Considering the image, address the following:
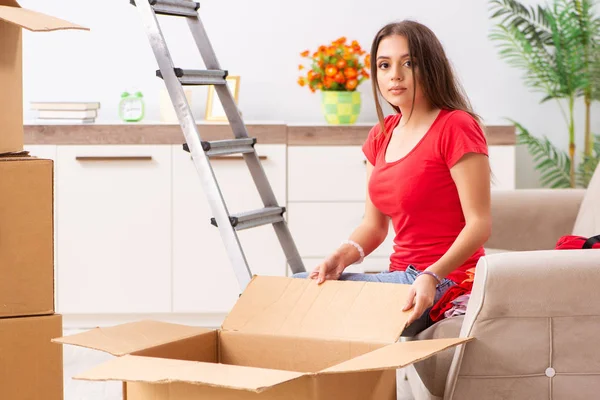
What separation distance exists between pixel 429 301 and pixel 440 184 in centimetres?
43

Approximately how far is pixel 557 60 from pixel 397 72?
2254mm

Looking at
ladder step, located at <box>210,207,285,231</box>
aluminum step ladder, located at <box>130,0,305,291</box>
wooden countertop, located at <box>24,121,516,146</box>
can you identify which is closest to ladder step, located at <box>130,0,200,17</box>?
aluminum step ladder, located at <box>130,0,305,291</box>

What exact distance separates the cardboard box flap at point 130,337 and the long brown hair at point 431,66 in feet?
2.71

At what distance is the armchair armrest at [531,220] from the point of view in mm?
3012

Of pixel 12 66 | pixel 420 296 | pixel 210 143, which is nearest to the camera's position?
pixel 420 296

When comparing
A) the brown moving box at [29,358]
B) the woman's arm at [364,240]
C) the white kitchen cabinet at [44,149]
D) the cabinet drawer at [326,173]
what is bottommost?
the brown moving box at [29,358]

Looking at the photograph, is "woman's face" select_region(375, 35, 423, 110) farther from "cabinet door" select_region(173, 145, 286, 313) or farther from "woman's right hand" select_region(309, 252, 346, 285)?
"cabinet door" select_region(173, 145, 286, 313)

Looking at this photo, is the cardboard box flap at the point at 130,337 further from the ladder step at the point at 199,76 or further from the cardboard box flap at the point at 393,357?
the ladder step at the point at 199,76

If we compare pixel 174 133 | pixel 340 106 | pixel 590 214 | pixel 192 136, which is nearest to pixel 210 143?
pixel 192 136

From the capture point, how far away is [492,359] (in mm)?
1571

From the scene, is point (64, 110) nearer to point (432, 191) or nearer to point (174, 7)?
point (174, 7)

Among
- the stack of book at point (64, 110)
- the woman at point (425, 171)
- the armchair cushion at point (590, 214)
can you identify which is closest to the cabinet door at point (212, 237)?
the stack of book at point (64, 110)

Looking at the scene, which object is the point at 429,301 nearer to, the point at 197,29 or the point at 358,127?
the point at 197,29

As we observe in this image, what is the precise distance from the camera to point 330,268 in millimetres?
2004
